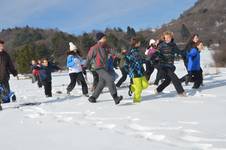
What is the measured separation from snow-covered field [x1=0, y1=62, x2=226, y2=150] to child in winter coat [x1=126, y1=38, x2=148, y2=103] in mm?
325

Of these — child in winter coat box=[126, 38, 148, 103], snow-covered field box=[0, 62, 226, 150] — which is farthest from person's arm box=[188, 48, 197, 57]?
child in winter coat box=[126, 38, 148, 103]

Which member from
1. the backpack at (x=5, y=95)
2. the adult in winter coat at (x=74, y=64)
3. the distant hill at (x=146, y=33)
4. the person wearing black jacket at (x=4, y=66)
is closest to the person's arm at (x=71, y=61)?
the adult in winter coat at (x=74, y=64)

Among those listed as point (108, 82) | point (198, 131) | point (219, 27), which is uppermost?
point (219, 27)

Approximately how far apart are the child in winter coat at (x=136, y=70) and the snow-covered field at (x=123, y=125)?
12.8 inches

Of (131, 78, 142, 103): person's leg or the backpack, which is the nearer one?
(131, 78, 142, 103): person's leg

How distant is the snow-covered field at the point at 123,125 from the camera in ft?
21.2

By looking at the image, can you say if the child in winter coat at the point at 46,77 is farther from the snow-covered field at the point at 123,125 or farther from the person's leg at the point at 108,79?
the person's leg at the point at 108,79

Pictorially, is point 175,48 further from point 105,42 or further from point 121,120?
point 121,120

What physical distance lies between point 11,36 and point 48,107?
168725mm

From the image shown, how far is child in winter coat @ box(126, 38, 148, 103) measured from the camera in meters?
10.9

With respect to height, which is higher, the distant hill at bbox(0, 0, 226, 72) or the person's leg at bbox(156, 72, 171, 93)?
the distant hill at bbox(0, 0, 226, 72)

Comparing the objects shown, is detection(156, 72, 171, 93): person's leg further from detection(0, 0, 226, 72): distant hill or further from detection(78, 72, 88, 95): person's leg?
detection(0, 0, 226, 72): distant hill

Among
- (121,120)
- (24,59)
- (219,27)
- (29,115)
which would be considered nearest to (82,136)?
(121,120)

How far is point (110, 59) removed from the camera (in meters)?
11.4
